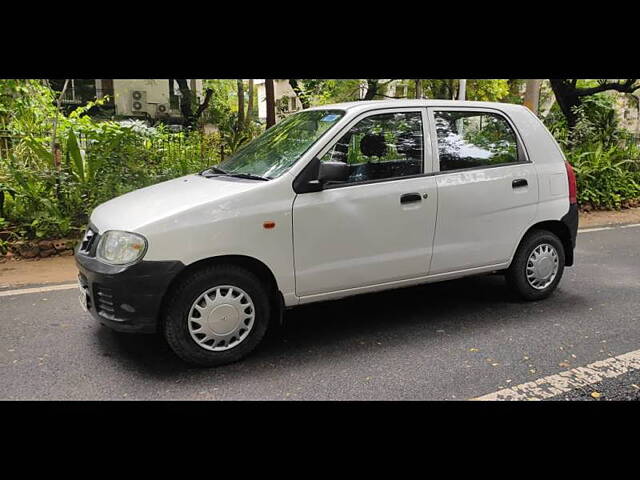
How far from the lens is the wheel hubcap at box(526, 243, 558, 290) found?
5199 mm

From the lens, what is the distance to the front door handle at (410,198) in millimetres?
4387

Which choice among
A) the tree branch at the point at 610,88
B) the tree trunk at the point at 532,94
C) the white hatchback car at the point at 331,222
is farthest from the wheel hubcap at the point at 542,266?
the tree branch at the point at 610,88

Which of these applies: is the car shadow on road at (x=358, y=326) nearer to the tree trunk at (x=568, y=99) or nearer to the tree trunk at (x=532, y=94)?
the tree trunk at (x=532, y=94)

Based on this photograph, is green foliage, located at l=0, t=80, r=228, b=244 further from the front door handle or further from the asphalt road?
the front door handle

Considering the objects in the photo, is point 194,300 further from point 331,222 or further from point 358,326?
point 358,326

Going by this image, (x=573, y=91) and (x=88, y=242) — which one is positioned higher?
(x=573, y=91)

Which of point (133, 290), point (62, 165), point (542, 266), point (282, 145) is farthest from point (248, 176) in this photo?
point (62, 165)

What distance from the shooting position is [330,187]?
4.15 m

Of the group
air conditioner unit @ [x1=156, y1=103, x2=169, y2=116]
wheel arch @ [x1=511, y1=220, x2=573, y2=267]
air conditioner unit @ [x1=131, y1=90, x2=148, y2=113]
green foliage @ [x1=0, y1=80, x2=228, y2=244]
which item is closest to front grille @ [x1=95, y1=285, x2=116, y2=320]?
wheel arch @ [x1=511, y1=220, x2=573, y2=267]

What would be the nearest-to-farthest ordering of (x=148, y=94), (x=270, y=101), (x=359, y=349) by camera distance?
1. (x=359, y=349)
2. (x=270, y=101)
3. (x=148, y=94)

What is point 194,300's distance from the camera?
149 inches

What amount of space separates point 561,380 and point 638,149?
1117 cm

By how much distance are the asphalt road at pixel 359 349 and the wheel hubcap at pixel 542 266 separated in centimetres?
22

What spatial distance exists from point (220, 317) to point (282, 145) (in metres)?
1.55
